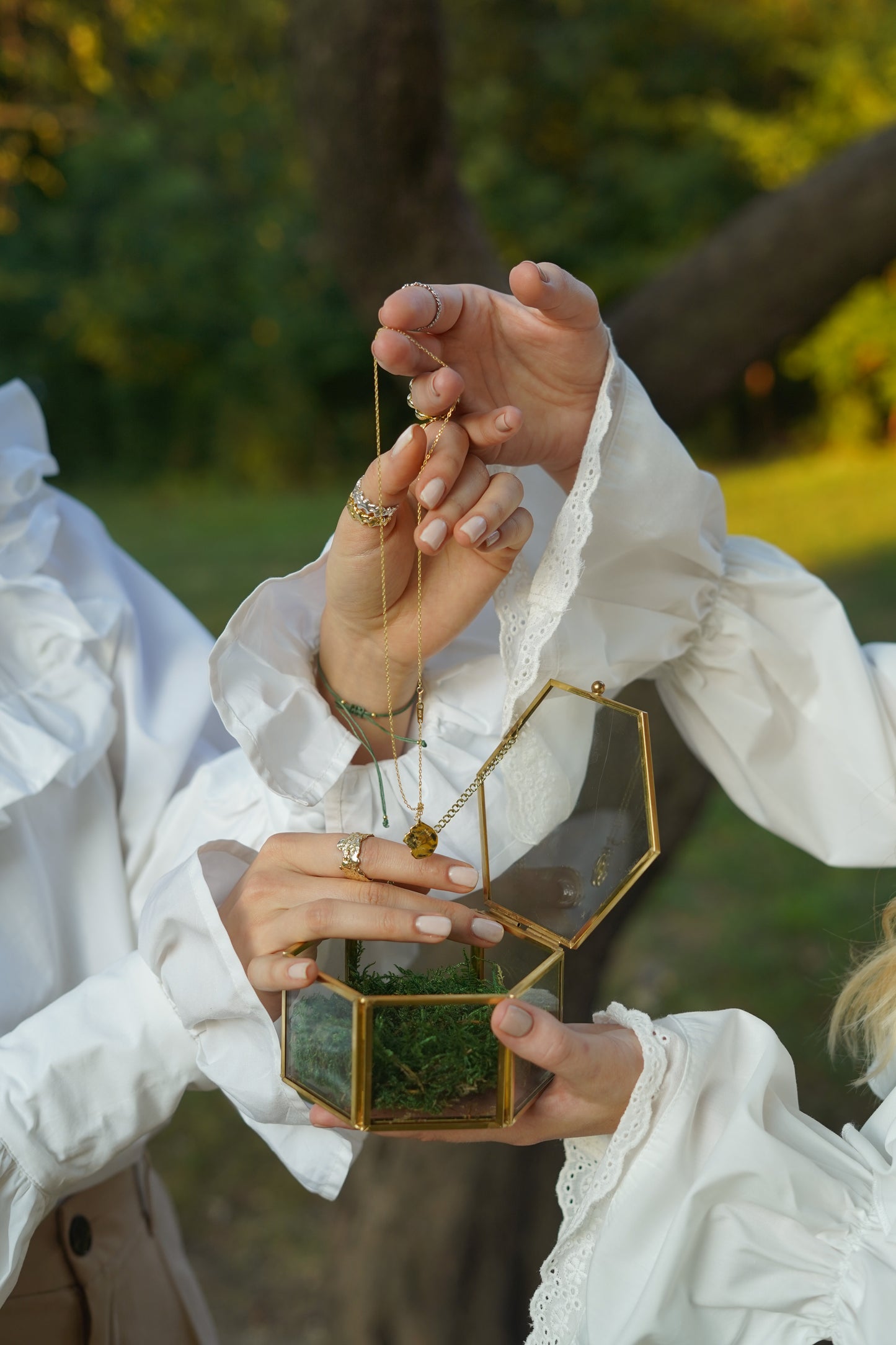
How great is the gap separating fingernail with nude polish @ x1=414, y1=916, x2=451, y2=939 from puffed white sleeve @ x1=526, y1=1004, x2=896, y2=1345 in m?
0.25

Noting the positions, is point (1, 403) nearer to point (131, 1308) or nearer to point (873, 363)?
point (131, 1308)

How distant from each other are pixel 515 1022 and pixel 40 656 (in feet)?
2.98

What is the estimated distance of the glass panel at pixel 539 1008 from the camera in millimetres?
1025

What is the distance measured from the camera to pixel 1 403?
5.61 ft

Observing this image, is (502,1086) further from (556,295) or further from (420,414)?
(556,295)

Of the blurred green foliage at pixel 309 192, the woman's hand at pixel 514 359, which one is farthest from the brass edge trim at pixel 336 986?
the blurred green foliage at pixel 309 192

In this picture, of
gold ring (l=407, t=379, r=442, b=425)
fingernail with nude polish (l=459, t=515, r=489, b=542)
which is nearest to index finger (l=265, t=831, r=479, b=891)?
fingernail with nude polish (l=459, t=515, r=489, b=542)

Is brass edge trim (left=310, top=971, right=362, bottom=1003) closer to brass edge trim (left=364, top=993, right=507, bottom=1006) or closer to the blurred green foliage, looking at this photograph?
brass edge trim (left=364, top=993, right=507, bottom=1006)

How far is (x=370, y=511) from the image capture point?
1219 mm

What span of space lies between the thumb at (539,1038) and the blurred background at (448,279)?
1162 millimetres

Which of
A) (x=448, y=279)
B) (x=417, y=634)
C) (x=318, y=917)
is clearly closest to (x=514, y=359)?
(x=417, y=634)

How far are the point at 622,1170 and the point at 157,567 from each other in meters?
7.80

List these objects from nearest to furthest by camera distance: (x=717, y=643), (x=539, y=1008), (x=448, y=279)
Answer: (x=539, y=1008), (x=717, y=643), (x=448, y=279)

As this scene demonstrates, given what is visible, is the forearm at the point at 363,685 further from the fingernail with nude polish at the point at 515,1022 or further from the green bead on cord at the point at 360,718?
the fingernail with nude polish at the point at 515,1022
